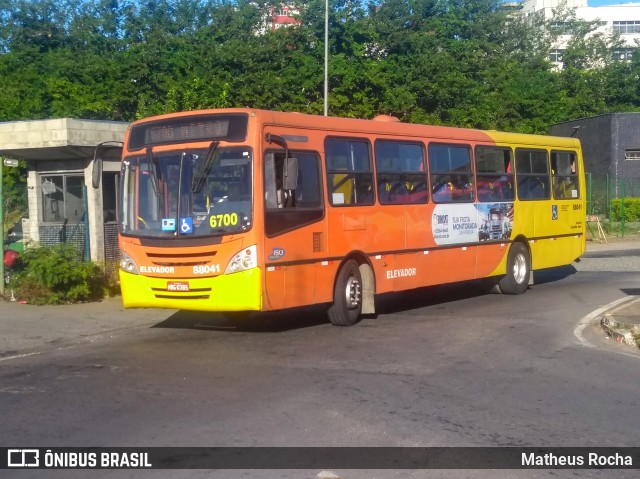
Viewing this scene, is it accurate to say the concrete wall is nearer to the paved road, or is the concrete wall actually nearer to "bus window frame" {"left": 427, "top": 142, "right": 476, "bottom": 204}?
"bus window frame" {"left": 427, "top": 142, "right": 476, "bottom": 204}

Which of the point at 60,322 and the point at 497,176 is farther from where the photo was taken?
the point at 497,176

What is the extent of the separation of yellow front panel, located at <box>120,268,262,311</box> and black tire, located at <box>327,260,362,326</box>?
191cm

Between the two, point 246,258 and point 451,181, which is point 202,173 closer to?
point 246,258

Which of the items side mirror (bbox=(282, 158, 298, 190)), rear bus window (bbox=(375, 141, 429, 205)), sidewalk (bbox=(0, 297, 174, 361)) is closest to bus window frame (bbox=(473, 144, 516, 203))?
rear bus window (bbox=(375, 141, 429, 205))

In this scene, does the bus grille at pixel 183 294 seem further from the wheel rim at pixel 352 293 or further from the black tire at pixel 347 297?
the wheel rim at pixel 352 293

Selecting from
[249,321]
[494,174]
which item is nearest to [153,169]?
[249,321]

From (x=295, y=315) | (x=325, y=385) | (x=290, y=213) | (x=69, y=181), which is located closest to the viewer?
(x=325, y=385)

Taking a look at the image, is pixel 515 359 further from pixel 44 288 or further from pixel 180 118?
pixel 44 288

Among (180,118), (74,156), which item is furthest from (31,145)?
(180,118)

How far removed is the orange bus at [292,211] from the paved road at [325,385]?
75 centimetres

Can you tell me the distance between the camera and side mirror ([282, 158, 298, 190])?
11633 mm

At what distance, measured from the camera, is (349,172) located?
44.4 ft

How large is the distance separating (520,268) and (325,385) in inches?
382

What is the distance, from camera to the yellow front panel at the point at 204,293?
11523 millimetres
